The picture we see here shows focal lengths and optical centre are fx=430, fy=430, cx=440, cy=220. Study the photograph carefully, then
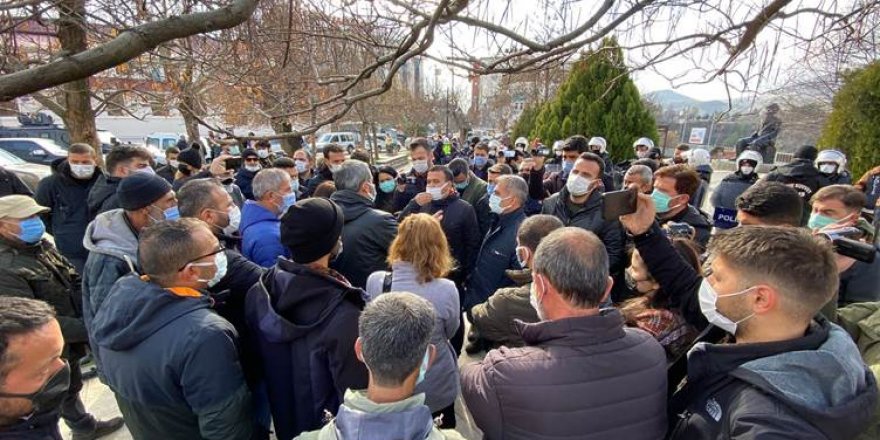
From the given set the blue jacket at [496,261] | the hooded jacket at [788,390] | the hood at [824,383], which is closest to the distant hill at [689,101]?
the blue jacket at [496,261]

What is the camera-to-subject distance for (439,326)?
94.7 inches

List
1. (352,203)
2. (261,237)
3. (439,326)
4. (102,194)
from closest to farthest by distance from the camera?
(439,326)
(261,237)
(352,203)
(102,194)

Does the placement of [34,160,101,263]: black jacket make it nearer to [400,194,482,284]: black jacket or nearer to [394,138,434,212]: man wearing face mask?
[394,138,434,212]: man wearing face mask

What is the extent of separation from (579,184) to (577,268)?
2.61 m

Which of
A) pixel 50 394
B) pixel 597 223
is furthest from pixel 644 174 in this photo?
pixel 50 394

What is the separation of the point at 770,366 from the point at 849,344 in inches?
10.9

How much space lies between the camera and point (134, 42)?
4.16ft

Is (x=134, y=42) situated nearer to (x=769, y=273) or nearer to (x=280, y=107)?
(x=280, y=107)

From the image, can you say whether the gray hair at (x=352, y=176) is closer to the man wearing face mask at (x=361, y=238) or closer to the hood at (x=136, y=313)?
the man wearing face mask at (x=361, y=238)

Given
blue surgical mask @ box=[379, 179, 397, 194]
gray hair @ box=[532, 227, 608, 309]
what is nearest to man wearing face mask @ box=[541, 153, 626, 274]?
gray hair @ box=[532, 227, 608, 309]

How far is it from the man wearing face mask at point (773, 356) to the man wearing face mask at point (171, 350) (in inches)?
71.5

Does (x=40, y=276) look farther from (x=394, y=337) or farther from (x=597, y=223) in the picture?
(x=597, y=223)

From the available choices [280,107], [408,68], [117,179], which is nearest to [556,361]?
[280,107]

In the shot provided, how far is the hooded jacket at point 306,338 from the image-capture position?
195cm
